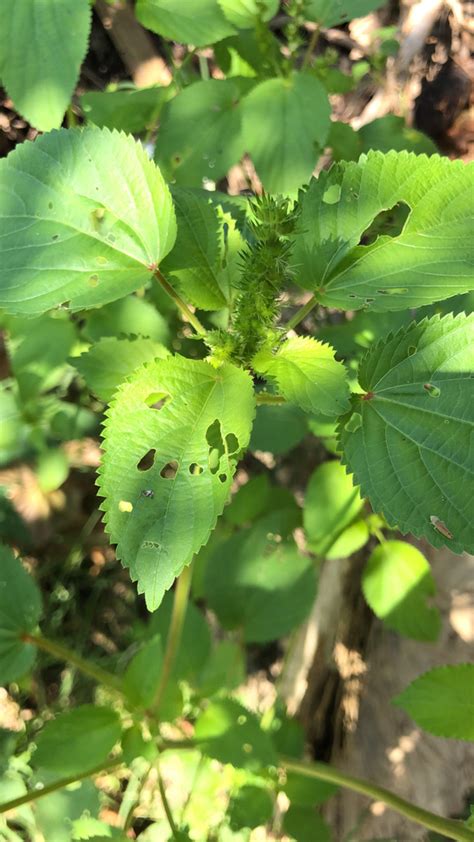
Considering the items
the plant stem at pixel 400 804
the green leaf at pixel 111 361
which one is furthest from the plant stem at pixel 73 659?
the green leaf at pixel 111 361

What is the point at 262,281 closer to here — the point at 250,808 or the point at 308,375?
the point at 308,375

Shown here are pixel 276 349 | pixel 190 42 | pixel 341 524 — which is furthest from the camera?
pixel 341 524

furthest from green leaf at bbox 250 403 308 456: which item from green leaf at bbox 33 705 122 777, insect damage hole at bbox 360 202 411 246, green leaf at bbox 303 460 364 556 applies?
green leaf at bbox 33 705 122 777

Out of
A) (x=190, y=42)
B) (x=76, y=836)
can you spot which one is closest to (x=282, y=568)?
(x=76, y=836)

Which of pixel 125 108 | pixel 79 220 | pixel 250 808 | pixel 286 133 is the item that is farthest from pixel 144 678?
pixel 125 108

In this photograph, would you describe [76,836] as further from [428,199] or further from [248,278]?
[428,199]

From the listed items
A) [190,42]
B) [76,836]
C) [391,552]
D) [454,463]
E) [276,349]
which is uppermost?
[190,42]
